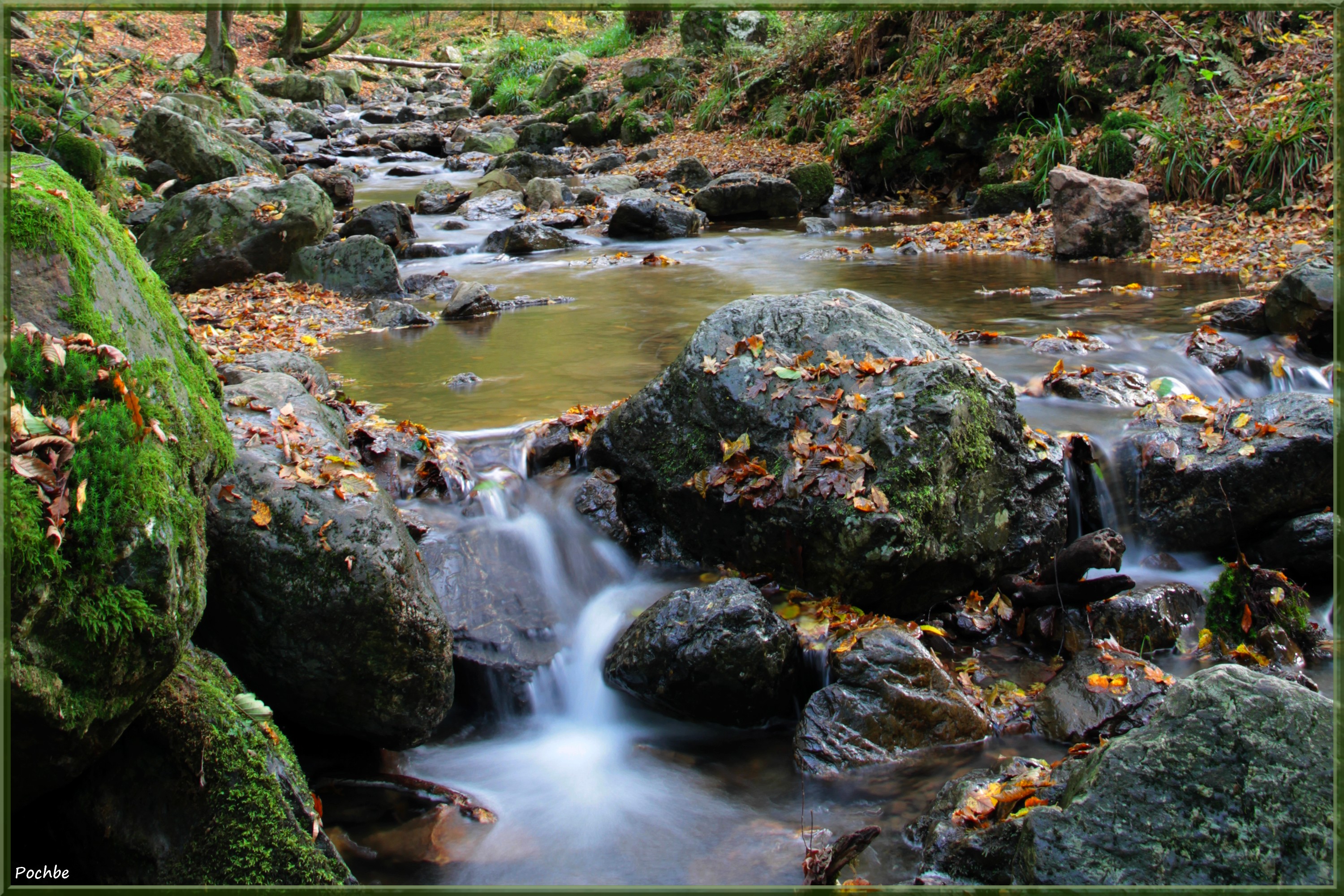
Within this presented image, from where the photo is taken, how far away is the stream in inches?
136

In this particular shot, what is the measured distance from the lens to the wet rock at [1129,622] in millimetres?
4434

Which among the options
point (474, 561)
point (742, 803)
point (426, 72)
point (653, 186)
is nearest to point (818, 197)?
point (653, 186)

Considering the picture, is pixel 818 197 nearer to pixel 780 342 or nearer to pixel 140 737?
pixel 780 342

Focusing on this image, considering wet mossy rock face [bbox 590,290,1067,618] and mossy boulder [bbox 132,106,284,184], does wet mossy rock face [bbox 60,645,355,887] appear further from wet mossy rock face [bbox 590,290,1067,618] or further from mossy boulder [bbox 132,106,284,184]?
mossy boulder [bbox 132,106,284,184]

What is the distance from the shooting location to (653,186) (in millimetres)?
17250

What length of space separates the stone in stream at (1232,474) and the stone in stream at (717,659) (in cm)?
267

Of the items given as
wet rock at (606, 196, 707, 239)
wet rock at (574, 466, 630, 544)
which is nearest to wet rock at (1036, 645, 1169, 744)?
wet rock at (574, 466, 630, 544)

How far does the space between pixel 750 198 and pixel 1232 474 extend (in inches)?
442

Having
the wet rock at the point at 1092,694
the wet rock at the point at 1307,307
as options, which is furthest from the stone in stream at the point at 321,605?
the wet rock at the point at 1307,307

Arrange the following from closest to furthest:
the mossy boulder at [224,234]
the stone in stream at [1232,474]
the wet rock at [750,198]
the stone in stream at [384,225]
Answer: the stone in stream at [1232,474] < the mossy boulder at [224,234] < the stone in stream at [384,225] < the wet rock at [750,198]

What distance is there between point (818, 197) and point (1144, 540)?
11.7m

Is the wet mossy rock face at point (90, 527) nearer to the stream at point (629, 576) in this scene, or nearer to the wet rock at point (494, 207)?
the stream at point (629, 576)

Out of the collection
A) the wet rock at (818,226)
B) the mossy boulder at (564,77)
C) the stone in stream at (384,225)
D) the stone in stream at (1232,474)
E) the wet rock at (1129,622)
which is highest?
the mossy boulder at (564,77)

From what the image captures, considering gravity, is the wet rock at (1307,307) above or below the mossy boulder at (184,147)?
below
